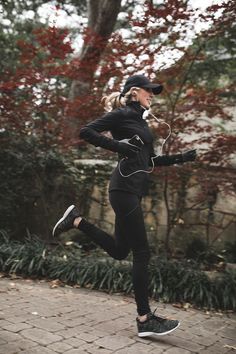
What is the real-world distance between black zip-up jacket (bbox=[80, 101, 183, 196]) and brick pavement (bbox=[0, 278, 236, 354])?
103cm

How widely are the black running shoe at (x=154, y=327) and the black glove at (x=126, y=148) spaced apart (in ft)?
3.70

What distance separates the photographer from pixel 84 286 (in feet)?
14.6

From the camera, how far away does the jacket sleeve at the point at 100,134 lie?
8.75 ft

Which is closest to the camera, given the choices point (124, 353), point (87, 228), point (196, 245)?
point (124, 353)

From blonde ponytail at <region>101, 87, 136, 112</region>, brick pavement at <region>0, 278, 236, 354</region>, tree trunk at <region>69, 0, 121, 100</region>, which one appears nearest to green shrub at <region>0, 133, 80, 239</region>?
tree trunk at <region>69, 0, 121, 100</region>

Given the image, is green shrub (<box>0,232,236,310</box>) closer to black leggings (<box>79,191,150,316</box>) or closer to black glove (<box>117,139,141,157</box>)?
black leggings (<box>79,191,150,316</box>)

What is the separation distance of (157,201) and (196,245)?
880 mm

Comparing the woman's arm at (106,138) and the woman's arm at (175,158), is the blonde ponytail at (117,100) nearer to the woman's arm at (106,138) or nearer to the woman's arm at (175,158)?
the woman's arm at (106,138)

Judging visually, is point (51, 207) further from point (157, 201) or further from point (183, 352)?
point (183, 352)

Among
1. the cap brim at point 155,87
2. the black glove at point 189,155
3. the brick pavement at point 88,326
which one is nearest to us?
the brick pavement at point 88,326

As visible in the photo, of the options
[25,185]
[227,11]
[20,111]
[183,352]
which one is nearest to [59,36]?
[20,111]

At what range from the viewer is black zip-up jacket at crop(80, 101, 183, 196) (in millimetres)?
2701

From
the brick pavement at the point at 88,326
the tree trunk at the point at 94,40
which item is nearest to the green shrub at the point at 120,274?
the brick pavement at the point at 88,326

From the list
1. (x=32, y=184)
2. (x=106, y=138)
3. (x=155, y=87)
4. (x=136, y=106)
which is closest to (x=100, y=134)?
(x=106, y=138)
